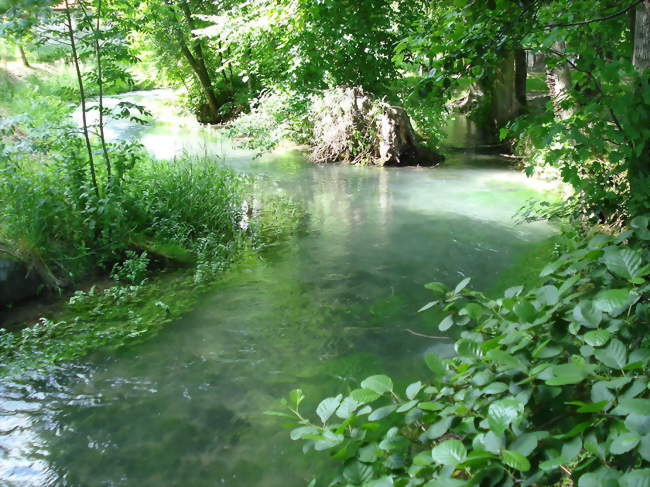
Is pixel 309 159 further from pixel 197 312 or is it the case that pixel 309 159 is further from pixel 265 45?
pixel 197 312

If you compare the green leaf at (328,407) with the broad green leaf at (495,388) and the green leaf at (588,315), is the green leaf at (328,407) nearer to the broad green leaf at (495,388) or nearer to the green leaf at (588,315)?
the broad green leaf at (495,388)

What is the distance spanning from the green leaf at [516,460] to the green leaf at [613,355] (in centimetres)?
48

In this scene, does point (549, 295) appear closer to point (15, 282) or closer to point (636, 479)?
point (636, 479)

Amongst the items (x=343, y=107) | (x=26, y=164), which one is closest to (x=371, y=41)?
(x=343, y=107)

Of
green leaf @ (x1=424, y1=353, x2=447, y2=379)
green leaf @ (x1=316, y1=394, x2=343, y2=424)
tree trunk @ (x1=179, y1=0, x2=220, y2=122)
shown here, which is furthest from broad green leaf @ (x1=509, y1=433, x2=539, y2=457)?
tree trunk @ (x1=179, y1=0, x2=220, y2=122)

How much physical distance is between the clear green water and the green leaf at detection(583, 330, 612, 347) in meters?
1.72

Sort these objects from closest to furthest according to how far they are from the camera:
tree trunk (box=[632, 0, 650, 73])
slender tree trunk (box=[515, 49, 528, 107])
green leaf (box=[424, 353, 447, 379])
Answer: green leaf (box=[424, 353, 447, 379]) < tree trunk (box=[632, 0, 650, 73]) < slender tree trunk (box=[515, 49, 528, 107])

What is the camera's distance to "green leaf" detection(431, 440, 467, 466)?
5.63ft

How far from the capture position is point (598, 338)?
75.6 inches

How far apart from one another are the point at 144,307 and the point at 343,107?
8.04 metres

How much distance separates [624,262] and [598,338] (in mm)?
445

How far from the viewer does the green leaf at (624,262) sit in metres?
2.14

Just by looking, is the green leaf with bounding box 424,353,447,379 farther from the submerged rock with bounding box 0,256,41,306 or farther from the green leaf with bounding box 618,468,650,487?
the submerged rock with bounding box 0,256,41,306

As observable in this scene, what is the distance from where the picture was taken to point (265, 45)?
12742mm
